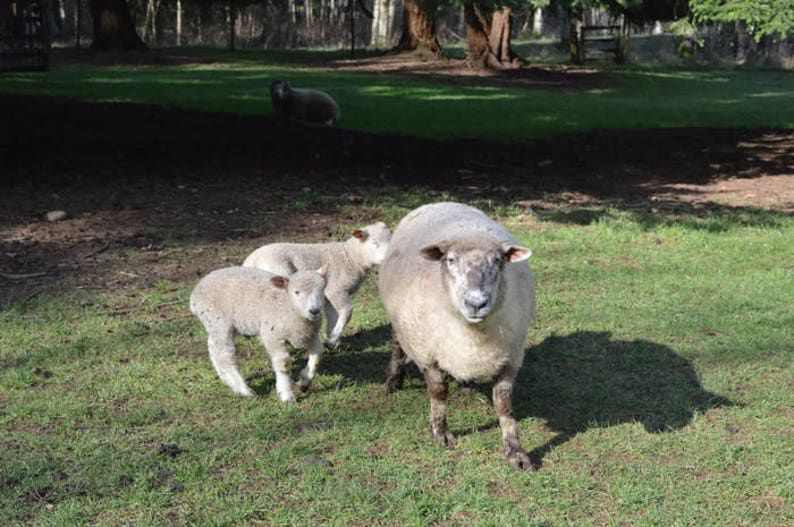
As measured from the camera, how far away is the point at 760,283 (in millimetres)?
9039

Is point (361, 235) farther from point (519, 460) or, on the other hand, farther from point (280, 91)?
point (280, 91)

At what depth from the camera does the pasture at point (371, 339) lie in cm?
506

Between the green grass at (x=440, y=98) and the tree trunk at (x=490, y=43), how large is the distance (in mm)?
3937

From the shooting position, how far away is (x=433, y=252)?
534 centimetres

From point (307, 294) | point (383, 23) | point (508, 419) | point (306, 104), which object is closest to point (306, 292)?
point (307, 294)

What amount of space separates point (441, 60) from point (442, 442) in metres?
30.0

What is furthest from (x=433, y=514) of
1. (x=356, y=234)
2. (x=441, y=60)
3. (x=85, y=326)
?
(x=441, y=60)

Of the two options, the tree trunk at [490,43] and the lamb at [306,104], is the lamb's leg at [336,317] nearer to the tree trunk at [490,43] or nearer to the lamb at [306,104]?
the lamb at [306,104]

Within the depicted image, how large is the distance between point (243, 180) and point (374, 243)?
6.32 meters

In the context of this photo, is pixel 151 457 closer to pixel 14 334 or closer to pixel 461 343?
pixel 461 343

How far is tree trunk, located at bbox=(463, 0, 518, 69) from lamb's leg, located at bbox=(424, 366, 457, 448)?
2780 centimetres

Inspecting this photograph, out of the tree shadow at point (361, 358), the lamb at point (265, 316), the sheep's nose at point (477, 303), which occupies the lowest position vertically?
the tree shadow at point (361, 358)

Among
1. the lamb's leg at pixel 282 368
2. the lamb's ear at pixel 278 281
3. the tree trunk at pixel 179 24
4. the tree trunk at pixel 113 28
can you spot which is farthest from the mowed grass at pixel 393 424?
the tree trunk at pixel 179 24

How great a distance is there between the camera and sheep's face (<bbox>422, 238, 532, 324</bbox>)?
5035mm
